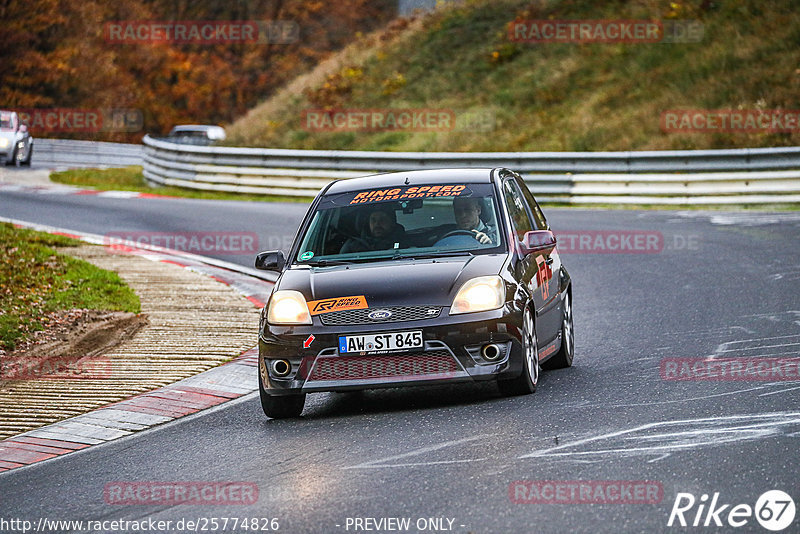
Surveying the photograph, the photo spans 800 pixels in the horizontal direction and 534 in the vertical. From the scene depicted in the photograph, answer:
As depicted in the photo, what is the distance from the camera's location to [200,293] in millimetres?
14328

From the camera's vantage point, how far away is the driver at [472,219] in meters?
9.12

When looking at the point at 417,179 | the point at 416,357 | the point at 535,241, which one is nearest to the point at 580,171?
the point at 417,179

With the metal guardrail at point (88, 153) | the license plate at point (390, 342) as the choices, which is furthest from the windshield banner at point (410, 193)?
the metal guardrail at point (88, 153)

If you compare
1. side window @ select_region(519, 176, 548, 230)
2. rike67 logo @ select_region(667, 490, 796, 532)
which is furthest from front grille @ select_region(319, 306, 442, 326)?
rike67 logo @ select_region(667, 490, 796, 532)

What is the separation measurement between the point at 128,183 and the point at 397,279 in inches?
1045

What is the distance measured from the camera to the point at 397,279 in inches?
331

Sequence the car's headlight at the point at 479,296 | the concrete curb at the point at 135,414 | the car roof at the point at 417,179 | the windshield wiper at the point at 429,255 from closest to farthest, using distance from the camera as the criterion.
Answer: the concrete curb at the point at 135,414 < the car's headlight at the point at 479,296 < the windshield wiper at the point at 429,255 < the car roof at the point at 417,179

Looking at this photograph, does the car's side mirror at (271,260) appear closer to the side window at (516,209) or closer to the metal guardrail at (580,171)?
the side window at (516,209)

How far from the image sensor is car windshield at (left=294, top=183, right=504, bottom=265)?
356 inches

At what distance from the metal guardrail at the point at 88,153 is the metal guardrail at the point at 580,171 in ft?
49.7

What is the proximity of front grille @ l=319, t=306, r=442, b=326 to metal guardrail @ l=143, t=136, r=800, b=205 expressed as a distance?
49.3ft

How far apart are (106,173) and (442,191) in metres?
29.3

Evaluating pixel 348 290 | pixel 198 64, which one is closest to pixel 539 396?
pixel 348 290

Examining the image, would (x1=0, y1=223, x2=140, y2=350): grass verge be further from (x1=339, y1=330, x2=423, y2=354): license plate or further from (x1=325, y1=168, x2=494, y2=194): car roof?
(x1=339, y1=330, x2=423, y2=354): license plate
